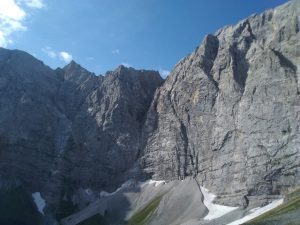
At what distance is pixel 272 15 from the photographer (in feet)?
458

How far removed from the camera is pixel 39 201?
480 feet

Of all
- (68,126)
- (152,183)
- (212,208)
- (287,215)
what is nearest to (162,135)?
(152,183)

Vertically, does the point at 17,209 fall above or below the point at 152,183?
below

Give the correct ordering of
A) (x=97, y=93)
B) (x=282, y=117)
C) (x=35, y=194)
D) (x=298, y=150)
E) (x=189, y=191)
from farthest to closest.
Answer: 1. (x=97, y=93)
2. (x=35, y=194)
3. (x=189, y=191)
4. (x=282, y=117)
5. (x=298, y=150)

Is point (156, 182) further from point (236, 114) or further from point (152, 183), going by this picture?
point (236, 114)

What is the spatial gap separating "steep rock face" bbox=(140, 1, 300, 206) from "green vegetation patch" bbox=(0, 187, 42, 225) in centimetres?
3468

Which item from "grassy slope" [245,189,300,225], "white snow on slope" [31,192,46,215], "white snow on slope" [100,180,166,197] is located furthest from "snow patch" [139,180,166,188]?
"grassy slope" [245,189,300,225]

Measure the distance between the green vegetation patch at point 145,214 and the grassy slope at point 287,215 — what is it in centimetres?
3579

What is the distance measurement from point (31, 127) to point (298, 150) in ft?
285

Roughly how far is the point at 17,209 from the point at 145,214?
1543 inches

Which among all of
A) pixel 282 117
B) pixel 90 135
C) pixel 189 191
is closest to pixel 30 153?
pixel 90 135

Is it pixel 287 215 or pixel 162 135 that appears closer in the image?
pixel 287 215

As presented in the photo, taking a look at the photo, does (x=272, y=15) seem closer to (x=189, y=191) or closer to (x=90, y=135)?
(x=189, y=191)

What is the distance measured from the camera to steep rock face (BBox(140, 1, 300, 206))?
114 m
